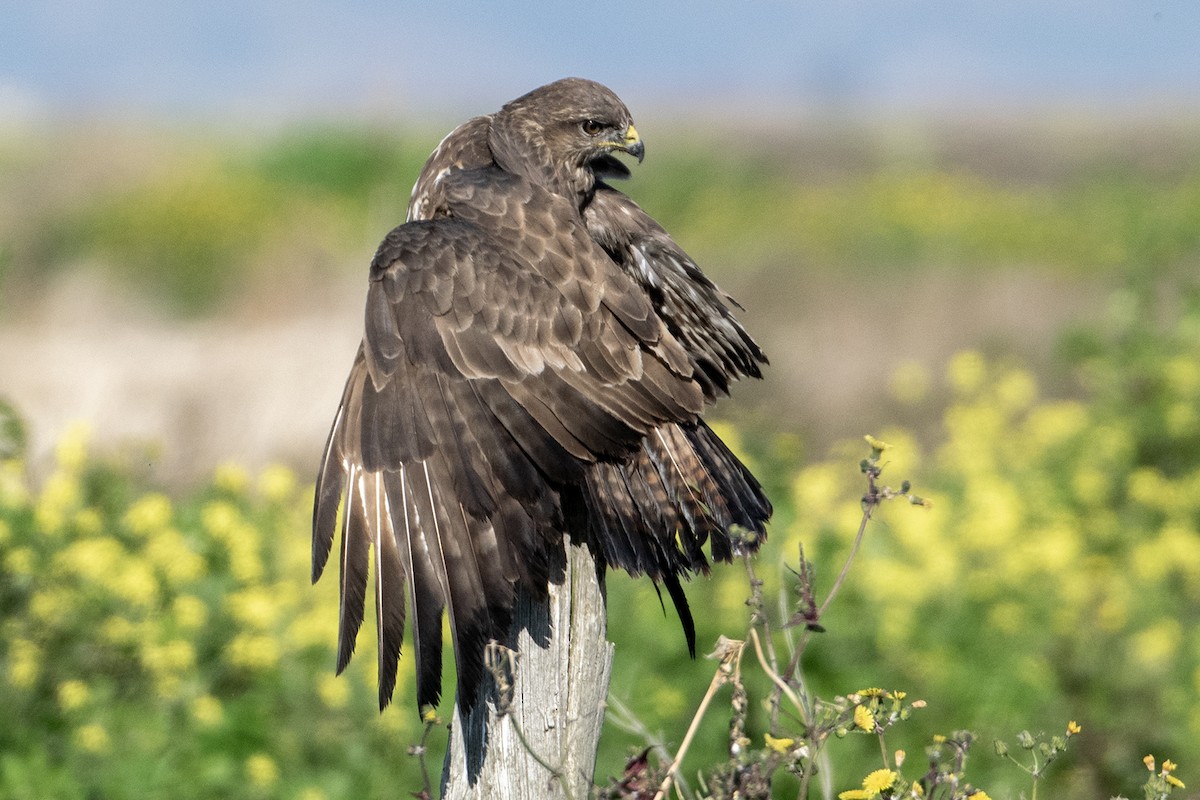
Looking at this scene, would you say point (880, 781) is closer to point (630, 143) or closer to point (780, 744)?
point (780, 744)

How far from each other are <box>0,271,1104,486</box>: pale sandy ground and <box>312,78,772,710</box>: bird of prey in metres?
5.02

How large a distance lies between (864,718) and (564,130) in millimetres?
2148

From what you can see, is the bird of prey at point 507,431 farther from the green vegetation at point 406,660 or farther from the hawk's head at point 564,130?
the green vegetation at point 406,660

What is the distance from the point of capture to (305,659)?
5473 millimetres

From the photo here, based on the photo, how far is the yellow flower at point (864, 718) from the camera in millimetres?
2767

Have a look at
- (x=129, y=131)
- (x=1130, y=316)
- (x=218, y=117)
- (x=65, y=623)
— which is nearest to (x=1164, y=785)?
(x=65, y=623)

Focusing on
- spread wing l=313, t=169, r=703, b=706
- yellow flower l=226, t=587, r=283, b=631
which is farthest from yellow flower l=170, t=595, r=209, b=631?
spread wing l=313, t=169, r=703, b=706

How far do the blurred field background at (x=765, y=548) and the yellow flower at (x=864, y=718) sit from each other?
1234 mm

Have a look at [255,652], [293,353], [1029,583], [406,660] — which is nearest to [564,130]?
[406,660]

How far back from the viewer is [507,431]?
3.31 meters

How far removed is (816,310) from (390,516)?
12690 mm

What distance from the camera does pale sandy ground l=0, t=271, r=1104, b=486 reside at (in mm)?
11125

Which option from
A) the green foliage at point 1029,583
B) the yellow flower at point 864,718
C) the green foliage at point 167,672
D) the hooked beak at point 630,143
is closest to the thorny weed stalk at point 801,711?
the yellow flower at point 864,718

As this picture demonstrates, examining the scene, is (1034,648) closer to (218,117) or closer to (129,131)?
(129,131)
